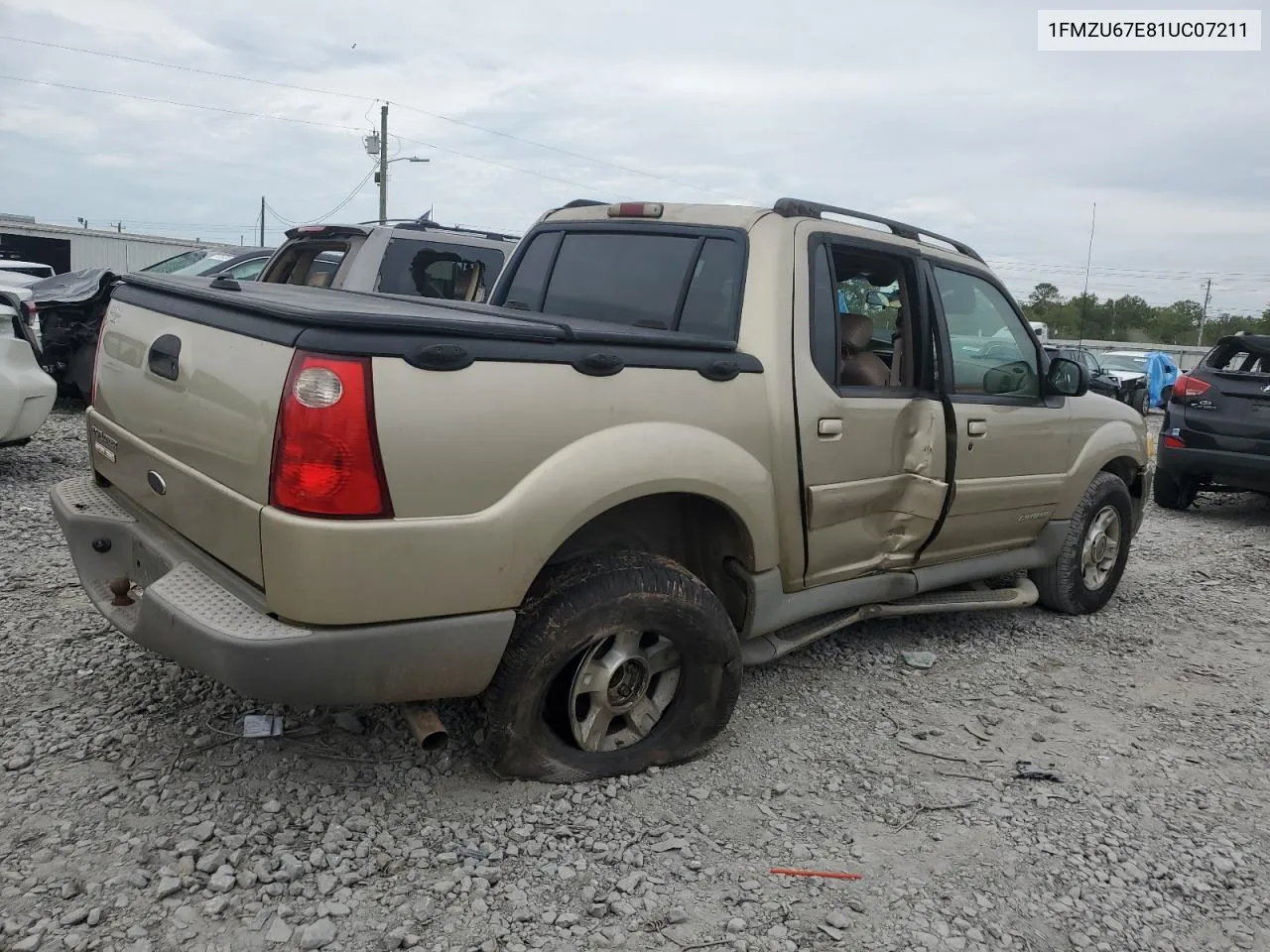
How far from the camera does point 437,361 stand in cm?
256

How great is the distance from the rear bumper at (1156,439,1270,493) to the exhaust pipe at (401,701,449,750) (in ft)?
26.3

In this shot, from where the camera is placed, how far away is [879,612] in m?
4.20

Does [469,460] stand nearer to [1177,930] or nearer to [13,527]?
[1177,930]

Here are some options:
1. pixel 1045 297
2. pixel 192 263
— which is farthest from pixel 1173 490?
pixel 1045 297

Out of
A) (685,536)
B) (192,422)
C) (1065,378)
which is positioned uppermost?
(1065,378)

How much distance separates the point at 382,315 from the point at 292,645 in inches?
33.5

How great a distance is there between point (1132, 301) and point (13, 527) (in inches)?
3063

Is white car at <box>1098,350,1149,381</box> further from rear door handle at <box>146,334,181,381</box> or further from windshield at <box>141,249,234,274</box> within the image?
rear door handle at <box>146,334,181,381</box>

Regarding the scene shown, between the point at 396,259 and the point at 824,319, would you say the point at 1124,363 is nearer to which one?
the point at 396,259

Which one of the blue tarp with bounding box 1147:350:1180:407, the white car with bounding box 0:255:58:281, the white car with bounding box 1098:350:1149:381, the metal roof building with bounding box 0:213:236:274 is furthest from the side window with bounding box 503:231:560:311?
the metal roof building with bounding box 0:213:236:274

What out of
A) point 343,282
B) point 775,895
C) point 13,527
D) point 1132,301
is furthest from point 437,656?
A: point 1132,301

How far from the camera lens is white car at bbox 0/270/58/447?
6660 mm

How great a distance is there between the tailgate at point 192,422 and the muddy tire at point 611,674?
80cm

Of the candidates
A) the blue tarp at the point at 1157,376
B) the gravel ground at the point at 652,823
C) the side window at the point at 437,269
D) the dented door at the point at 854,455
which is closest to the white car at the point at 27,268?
the side window at the point at 437,269
